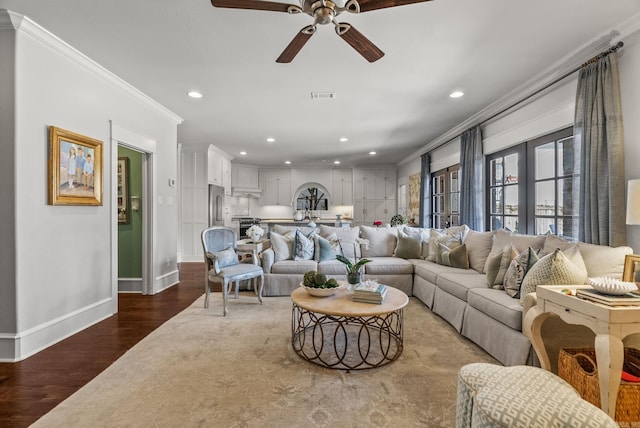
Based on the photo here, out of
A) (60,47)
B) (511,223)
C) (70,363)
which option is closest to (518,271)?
(511,223)

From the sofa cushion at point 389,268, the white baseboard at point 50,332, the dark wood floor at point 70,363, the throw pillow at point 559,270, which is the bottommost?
the dark wood floor at point 70,363

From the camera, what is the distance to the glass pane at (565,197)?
3178 mm

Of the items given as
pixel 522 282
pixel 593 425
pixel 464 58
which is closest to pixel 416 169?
pixel 464 58

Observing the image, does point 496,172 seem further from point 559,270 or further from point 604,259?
point 559,270

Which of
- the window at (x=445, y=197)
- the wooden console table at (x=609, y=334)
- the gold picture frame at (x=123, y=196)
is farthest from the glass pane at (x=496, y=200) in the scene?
the gold picture frame at (x=123, y=196)

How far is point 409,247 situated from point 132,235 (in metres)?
4.20

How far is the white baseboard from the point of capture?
2439 millimetres

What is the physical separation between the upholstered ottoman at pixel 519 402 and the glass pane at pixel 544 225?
2663mm

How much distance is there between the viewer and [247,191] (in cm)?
905

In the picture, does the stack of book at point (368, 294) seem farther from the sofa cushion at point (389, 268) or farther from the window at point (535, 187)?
the window at point (535, 187)

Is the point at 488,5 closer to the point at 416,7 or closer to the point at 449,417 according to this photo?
the point at 416,7

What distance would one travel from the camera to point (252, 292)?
455 cm

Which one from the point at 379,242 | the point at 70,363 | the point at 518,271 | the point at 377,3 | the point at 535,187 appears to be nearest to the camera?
the point at 377,3

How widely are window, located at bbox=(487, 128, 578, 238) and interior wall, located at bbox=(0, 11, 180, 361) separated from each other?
478cm
